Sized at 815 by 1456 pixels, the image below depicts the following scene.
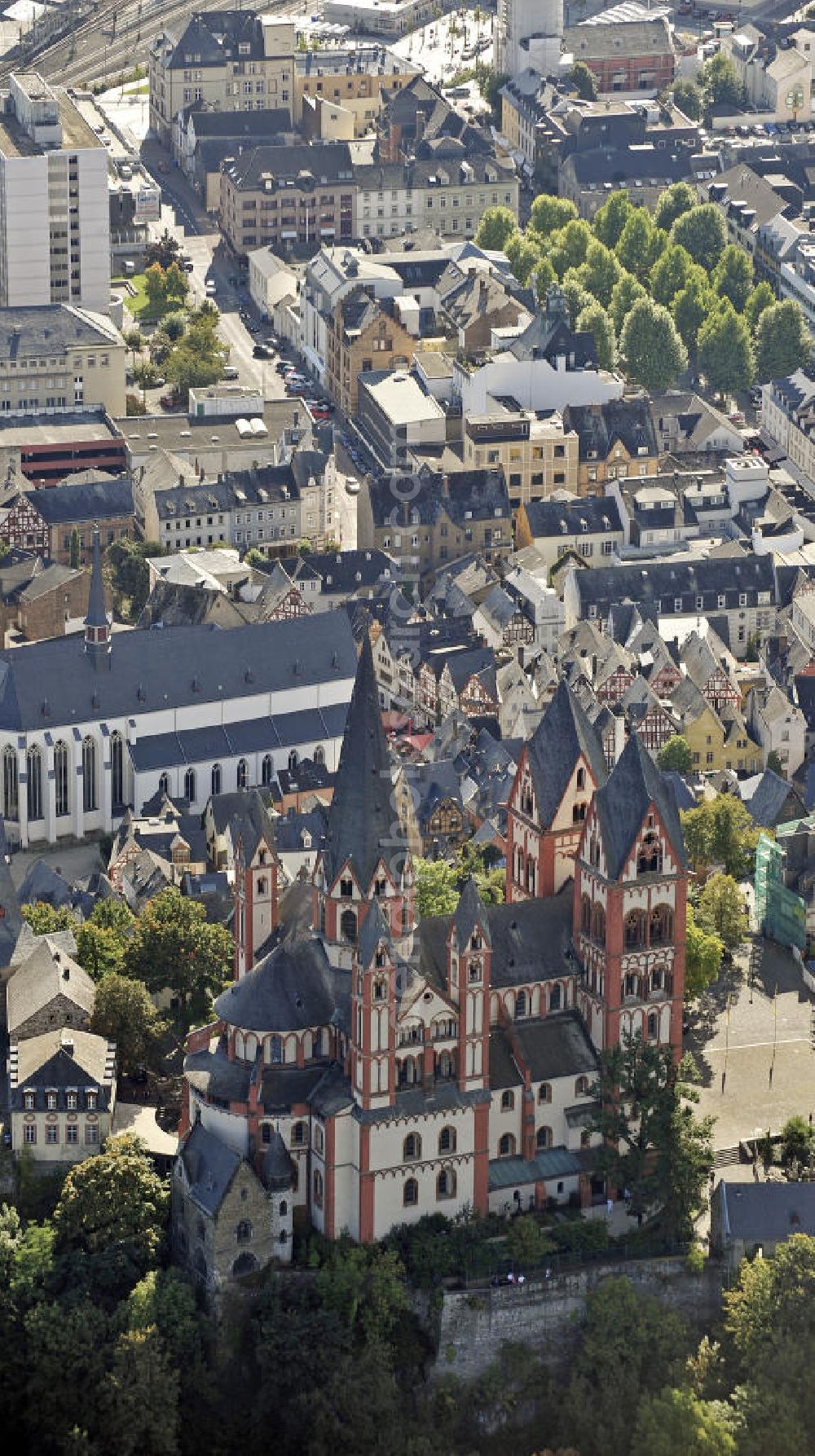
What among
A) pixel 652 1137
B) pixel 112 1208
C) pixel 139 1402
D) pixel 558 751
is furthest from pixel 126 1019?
pixel 652 1137

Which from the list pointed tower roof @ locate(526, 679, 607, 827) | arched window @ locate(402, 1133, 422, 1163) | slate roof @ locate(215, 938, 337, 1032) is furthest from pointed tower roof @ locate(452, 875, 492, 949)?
pointed tower roof @ locate(526, 679, 607, 827)

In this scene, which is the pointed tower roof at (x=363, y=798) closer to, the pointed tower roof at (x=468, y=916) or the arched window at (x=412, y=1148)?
the pointed tower roof at (x=468, y=916)

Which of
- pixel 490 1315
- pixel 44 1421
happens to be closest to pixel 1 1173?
pixel 44 1421

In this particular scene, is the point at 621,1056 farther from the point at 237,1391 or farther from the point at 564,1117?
the point at 237,1391

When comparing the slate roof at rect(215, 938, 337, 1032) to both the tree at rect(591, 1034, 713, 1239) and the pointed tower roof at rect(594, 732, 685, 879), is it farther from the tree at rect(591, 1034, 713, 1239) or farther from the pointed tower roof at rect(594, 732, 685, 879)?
the pointed tower roof at rect(594, 732, 685, 879)

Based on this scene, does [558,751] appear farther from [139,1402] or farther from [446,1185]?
[139,1402]
